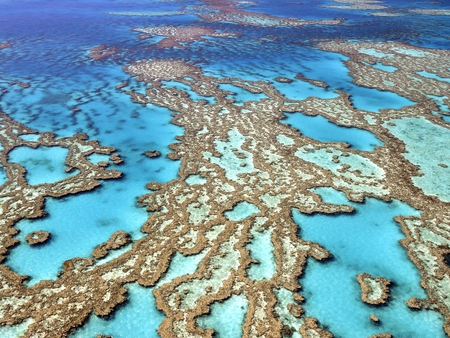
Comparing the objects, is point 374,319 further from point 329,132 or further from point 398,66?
point 398,66

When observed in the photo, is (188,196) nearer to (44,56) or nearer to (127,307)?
(127,307)

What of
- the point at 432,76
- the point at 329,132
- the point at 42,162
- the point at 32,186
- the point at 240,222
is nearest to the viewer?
the point at 240,222

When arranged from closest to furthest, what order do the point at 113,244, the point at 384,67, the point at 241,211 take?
the point at 113,244 < the point at 241,211 < the point at 384,67

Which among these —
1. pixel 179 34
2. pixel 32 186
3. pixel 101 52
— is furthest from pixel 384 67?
pixel 32 186


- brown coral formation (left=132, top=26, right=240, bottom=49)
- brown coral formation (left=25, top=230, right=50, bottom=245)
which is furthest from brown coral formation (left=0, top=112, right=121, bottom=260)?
brown coral formation (left=132, top=26, right=240, bottom=49)

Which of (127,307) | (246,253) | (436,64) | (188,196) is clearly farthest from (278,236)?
(436,64)

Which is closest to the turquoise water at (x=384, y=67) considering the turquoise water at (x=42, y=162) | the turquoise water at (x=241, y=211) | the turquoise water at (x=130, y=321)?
the turquoise water at (x=241, y=211)
